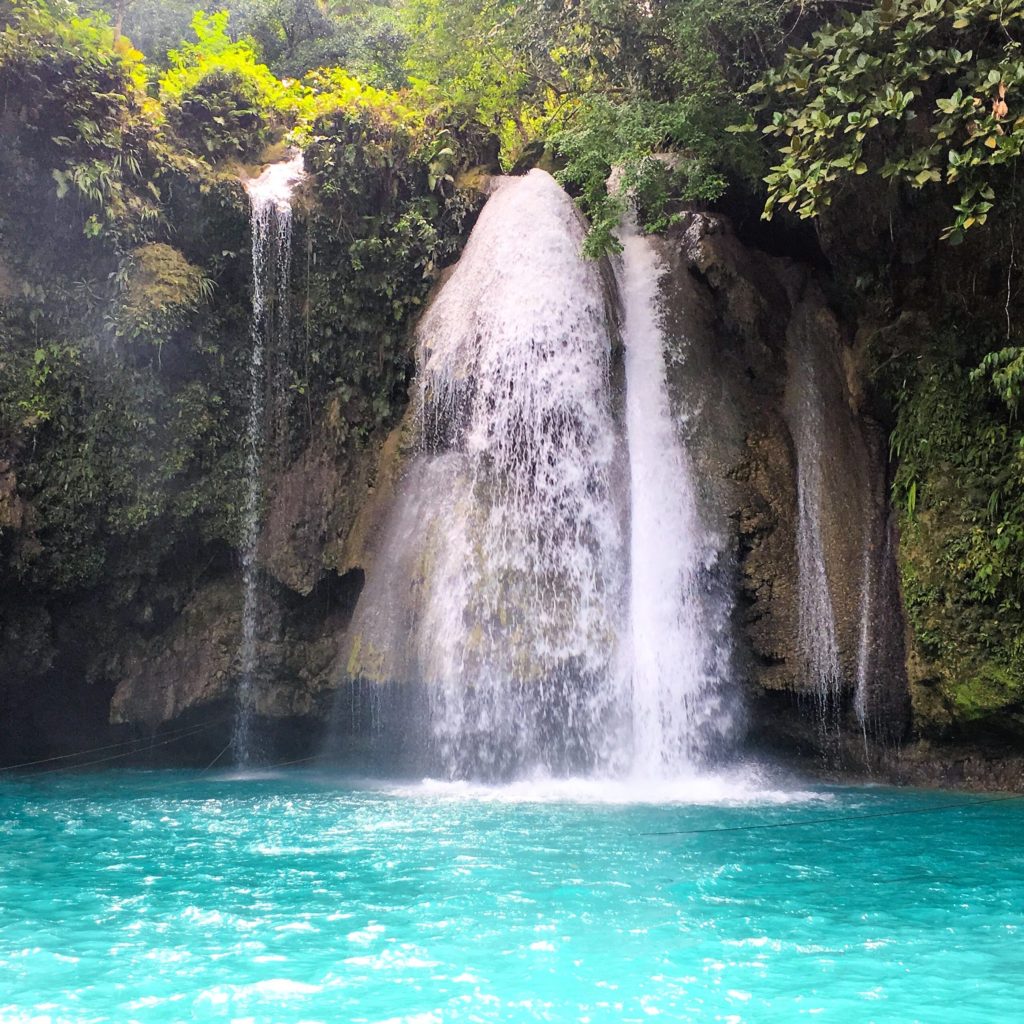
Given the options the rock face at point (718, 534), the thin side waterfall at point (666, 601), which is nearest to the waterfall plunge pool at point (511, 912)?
the thin side waterfall at point (666, 601)

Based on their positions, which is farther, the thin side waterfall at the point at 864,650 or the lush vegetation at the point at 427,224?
the thin side waterfall at the point at 864,650

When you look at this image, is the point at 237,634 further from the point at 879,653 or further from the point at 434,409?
the point at 879,653

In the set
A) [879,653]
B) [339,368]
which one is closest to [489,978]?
[879,653]

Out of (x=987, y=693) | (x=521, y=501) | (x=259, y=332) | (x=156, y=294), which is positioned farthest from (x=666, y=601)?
(x=156, y=294)

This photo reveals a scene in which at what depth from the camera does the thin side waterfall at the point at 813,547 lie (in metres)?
10.9

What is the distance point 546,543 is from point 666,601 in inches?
60.2

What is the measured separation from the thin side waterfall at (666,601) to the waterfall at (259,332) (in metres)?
4.86

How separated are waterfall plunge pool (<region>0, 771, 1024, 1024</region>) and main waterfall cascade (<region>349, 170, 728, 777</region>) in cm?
153

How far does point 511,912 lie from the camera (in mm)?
5414

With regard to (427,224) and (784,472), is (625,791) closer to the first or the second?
(784,472)

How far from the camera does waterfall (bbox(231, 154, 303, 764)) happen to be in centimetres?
1258

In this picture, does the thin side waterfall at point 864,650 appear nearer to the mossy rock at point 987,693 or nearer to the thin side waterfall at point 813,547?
the thin side waterfall at point 813,547

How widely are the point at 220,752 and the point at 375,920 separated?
8.10 m

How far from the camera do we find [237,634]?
1245 centimetres
